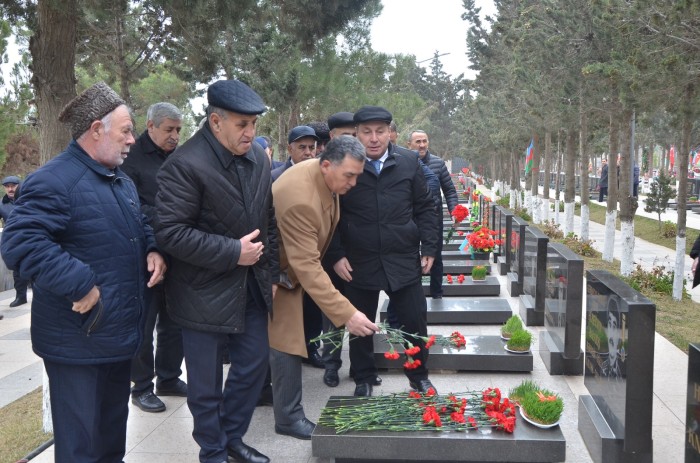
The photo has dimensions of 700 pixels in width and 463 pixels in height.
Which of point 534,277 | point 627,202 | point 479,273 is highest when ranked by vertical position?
point 627,202

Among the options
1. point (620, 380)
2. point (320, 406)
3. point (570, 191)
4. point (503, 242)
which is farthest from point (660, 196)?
point (620, 380)

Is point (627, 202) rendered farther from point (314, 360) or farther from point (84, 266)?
point (84, 266)

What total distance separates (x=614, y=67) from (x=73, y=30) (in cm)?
848

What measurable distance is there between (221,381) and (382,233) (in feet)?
5.18

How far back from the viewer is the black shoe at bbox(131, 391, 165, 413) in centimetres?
489

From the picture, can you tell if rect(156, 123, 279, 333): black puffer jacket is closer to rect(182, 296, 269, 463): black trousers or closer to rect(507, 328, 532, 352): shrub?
rect(182, 296, 269, 463): black trousers

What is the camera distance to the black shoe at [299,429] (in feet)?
14.0

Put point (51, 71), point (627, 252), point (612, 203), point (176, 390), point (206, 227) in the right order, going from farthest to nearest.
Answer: point (612, 203) < point (627, 252) < point (51, 71) < point (176, 390) < point (206, 227)

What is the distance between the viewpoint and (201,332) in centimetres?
365

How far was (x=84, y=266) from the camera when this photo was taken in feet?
9.82

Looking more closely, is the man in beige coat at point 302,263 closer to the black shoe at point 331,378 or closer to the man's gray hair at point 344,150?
the man's gray hair at point 344,150

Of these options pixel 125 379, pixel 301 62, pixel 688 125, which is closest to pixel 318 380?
pixel 125 379

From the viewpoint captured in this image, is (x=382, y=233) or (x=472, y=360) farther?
(x=472, y=360)

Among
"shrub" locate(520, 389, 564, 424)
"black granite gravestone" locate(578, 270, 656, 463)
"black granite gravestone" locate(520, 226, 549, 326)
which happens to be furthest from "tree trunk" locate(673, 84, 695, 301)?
"shrub" locate(520, 389, 564, 424)
